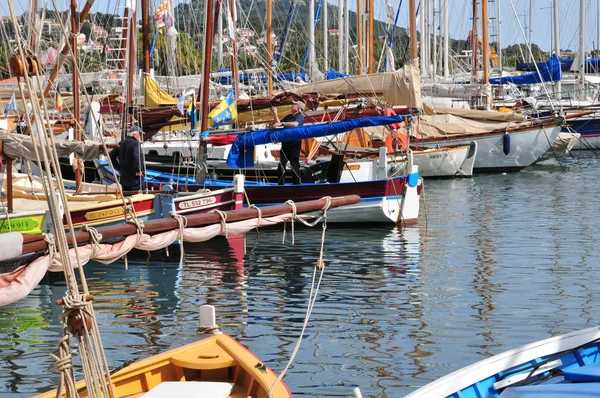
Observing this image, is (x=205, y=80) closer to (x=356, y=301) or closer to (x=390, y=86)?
(x=390, y=86)

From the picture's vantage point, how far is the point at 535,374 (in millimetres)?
7504

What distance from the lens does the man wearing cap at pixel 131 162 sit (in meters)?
18.4

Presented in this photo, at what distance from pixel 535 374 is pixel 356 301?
6.35 metres

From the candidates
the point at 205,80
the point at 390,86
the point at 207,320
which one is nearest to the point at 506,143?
the point at 390,86

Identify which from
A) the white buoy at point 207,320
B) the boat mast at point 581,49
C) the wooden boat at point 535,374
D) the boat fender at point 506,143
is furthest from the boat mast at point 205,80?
the boat mast at point 581,49

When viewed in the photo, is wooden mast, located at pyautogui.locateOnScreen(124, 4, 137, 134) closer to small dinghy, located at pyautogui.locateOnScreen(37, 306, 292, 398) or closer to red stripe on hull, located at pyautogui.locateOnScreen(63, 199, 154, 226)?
red stripe on hull, located at pyautogui.locateOnScreen(63, 199, 154, 226)

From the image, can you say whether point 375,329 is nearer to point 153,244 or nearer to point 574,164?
point 153,244

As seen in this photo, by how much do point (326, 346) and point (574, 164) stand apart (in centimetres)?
3047

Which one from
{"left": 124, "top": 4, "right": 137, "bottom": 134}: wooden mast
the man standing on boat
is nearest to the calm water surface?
the man standing on boat

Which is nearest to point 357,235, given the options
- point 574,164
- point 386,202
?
point 386,202

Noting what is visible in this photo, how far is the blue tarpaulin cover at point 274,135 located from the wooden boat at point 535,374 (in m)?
13.0

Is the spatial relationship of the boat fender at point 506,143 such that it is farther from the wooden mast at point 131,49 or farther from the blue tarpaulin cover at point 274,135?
the wooden mast at point 131,49

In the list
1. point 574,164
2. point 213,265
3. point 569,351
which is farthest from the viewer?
point 574,164

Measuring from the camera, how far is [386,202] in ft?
69.6
